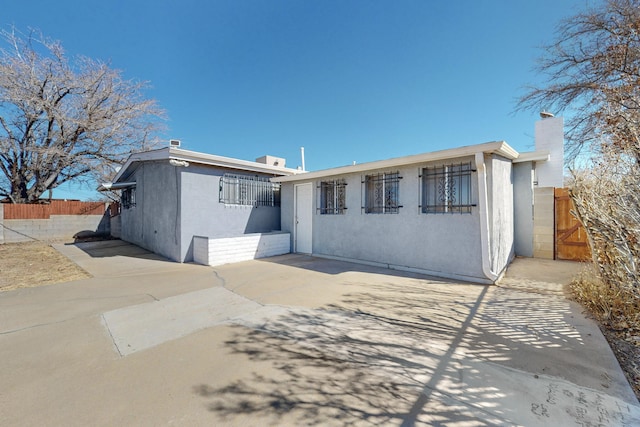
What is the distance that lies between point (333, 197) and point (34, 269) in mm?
8133

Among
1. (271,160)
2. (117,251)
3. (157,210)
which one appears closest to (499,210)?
(271,160)

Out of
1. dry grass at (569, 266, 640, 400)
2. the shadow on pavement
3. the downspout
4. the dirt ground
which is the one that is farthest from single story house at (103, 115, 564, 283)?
the dirt ground

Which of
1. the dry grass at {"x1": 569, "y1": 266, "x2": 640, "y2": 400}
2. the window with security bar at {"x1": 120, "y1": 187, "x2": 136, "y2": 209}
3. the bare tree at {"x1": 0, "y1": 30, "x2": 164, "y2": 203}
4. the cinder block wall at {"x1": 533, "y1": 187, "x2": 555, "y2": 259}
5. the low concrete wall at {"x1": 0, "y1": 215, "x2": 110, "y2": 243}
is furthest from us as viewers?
the bare tree at {"x1": 0, "y1": 30, "x2": 164, "y2": 203}

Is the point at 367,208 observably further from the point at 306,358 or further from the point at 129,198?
the point at 129,198

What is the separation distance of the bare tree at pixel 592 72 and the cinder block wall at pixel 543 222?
134 centimetres

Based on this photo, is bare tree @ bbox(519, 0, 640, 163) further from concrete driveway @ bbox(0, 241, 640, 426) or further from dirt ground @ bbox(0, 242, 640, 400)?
concrete driveway @ bbox(0, 241, 640, 426)

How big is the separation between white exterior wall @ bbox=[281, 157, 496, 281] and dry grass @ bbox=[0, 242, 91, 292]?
6.36 meters

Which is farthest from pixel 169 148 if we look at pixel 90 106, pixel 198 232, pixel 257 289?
pixel 90 106

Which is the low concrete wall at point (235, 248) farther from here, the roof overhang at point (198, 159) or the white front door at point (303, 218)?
the roof overhang at point (198, 159)

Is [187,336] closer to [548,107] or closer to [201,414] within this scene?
[201,414]

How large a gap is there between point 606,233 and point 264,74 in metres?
12.5

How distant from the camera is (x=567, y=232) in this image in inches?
289

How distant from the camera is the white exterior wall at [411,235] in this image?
5486 millimetres

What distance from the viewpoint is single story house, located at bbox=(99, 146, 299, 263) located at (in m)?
7.54
